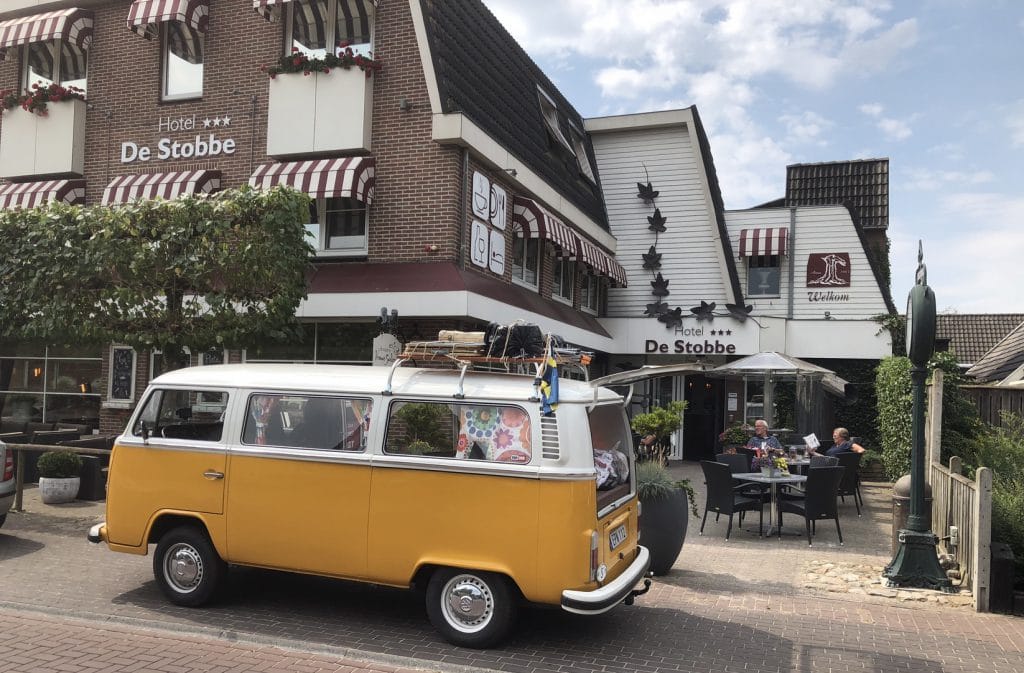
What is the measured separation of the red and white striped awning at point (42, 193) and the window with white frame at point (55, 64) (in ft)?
6.58

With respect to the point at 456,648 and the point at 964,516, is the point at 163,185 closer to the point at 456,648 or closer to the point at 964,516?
the point at 456,648

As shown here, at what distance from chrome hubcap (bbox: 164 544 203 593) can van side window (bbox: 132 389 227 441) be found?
93cm

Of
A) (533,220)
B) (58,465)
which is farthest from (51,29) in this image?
(533,220)

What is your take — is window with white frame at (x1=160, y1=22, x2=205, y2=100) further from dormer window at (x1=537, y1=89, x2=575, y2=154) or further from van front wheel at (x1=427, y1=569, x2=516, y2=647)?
van front wheel at (x1=427, y1=569, x2=516, y2=647)

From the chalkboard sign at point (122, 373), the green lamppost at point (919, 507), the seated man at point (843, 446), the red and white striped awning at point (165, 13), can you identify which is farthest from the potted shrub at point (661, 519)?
the red and white striped awning at point (165, 13)

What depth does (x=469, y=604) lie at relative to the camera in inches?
228

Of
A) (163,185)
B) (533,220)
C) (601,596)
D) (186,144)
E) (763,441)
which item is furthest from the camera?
(533,220)

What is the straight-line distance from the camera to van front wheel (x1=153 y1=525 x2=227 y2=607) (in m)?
6.59

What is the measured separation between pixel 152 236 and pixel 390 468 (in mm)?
6743

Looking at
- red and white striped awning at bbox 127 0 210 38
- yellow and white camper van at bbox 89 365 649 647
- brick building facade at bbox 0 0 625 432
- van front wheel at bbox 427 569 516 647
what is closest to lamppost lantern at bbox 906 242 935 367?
yellow and white camper van at bbox 89 365 649 647

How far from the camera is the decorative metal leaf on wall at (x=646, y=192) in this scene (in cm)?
2180

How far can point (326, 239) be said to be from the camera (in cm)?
1385

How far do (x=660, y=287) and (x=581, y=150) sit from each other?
13.8ft

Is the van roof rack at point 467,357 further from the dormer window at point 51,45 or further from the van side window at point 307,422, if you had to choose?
the dormer window at point 51,45
